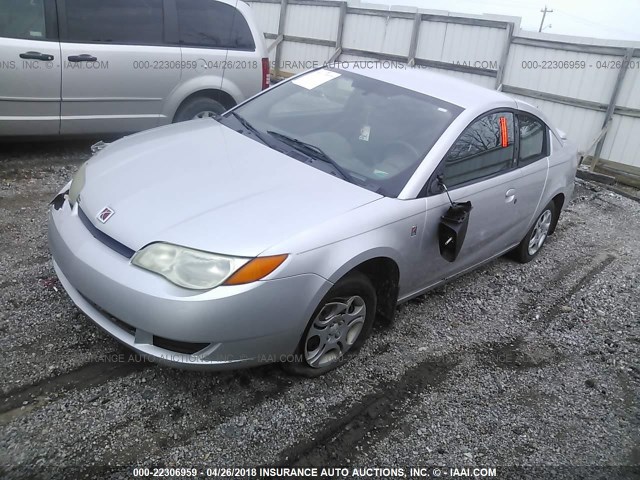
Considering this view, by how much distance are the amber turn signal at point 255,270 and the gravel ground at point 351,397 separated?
744 mm

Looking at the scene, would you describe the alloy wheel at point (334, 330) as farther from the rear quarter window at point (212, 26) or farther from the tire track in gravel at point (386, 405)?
the rear quarter window at point (212, 26)

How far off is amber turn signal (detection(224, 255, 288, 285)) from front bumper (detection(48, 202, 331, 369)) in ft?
0.11

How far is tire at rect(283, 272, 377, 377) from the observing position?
2.87 metres

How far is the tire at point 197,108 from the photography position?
6.23m

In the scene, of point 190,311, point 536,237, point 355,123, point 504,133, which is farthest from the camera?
point 536,237

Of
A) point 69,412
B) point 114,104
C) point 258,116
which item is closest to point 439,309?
point 258,116

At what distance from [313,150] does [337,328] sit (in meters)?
1.14

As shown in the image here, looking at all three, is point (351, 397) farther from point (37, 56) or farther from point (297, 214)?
point (37, 56)

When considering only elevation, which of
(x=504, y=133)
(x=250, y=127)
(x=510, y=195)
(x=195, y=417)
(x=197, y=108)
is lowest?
(x=195, y=417)

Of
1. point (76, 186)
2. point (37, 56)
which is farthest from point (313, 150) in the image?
point (37, 56)

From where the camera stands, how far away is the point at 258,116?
394cm

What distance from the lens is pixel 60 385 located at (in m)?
2.75

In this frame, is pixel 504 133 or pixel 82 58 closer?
pixel 504 133

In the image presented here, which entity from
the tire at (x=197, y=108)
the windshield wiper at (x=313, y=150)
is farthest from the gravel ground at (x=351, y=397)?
the tire at (x=197, y=108)
